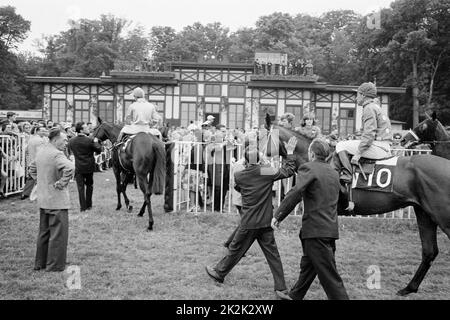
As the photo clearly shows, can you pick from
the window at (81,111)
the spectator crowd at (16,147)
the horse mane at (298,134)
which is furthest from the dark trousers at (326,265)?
the window at (81,111)

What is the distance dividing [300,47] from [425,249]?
54.4 meters

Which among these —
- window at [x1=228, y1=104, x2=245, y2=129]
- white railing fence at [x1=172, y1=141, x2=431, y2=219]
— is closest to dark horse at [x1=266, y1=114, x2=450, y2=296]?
white railing fence at [x1=172, y1=141, x2=431, y2=219]

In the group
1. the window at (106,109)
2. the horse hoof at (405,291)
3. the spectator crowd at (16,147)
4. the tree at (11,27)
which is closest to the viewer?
the horse hoof at (405,291)

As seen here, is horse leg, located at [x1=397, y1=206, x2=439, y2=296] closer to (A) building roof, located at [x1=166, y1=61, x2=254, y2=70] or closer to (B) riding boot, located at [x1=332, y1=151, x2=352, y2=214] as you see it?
(B) riding boot, located at [x1=332, y1=151, x2=352, y2=214]

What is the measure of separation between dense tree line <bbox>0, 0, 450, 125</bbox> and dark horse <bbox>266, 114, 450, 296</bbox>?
3386 centimetres

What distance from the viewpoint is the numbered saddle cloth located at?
6.77 meters

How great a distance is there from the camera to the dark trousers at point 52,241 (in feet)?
22.0

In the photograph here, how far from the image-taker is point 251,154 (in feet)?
20.0

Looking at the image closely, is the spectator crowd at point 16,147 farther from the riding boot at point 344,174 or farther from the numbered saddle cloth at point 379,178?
the numbered saddle cloth at point 379,178

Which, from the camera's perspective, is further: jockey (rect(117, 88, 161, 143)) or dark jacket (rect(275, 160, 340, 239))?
jockey (rect(117, 88, 161, 143))

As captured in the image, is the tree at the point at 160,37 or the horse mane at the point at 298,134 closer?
the horse mane at the point at 298,134

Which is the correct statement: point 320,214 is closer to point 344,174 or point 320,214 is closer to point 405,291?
point 344,174

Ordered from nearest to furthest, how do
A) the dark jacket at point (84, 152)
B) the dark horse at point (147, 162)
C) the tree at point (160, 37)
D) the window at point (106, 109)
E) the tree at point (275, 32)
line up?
the dark horse at point (147, 162), the dark jacket at point (84, 152), the window at point (106, 109), the tree at point (275, 32), the tree at point (160, 37)
